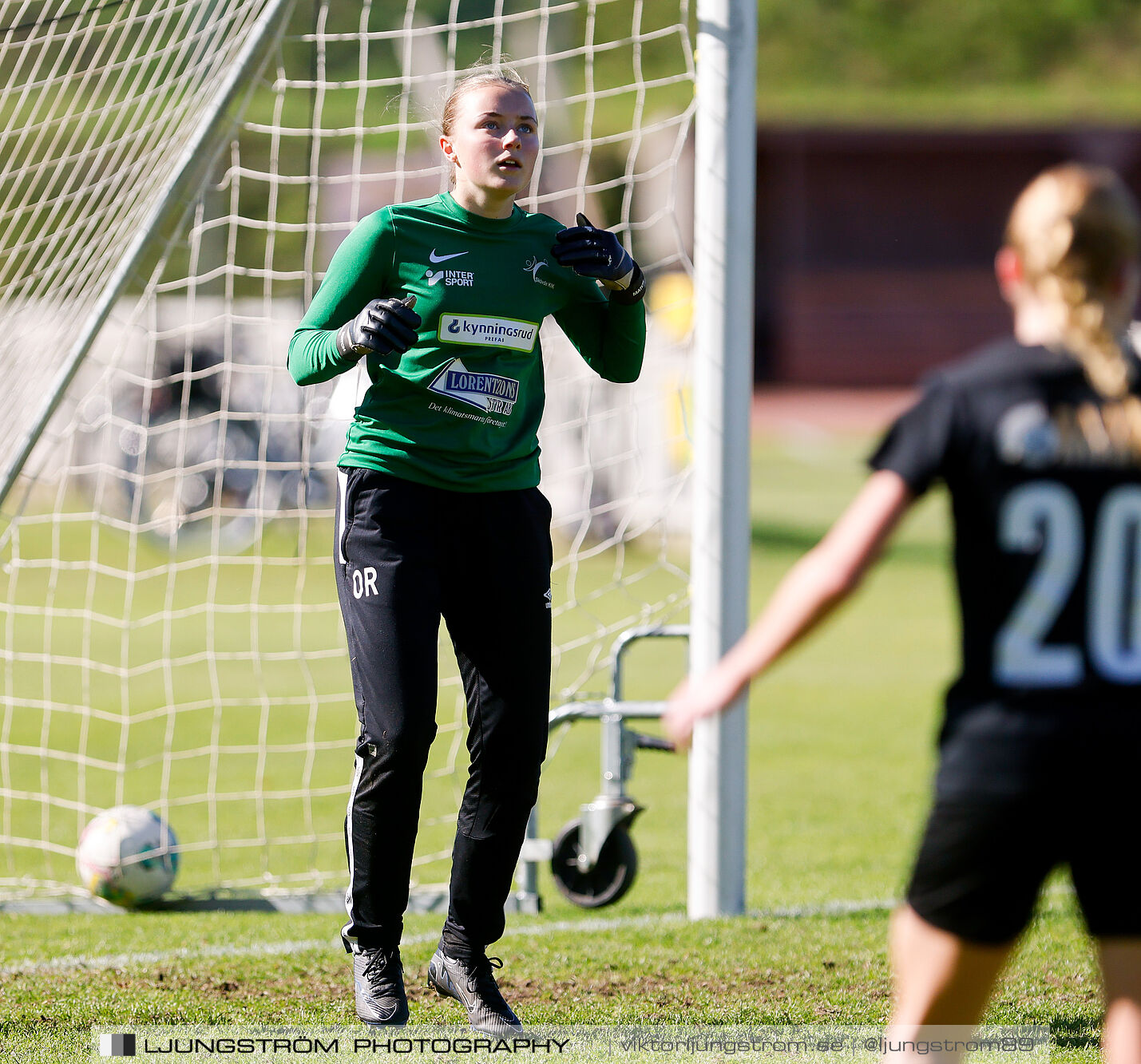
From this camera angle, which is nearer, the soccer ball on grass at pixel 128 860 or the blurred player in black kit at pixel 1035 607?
the blurred player in black kit at pixel 1035 607

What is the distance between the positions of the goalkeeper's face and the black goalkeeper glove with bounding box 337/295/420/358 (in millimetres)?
389

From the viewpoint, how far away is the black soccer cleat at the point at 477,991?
341 centimetres

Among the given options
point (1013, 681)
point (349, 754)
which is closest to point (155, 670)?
point (349, 754)

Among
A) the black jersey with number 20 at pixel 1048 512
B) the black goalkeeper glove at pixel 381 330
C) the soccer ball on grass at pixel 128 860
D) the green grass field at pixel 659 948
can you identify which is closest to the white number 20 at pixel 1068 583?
the black jersey with number 20 at pixel 1048 512

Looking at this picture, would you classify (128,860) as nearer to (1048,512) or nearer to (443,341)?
(443,341)

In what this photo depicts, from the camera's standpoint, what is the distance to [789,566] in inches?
538

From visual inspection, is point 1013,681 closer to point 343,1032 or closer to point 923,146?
point 343,1032

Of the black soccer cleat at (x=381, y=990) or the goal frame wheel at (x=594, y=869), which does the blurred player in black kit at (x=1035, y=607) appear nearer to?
the black soccer cleat at (x=381, y=990)

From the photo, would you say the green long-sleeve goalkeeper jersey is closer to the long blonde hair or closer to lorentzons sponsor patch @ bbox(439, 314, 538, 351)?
lorentzons sponsor patch @ bbox(439, 314, 538, 351)

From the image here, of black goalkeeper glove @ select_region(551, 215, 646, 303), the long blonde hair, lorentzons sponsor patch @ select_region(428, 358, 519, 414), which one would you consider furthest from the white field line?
the long blonde hair

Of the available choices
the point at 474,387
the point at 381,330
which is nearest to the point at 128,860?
the point at 474,387

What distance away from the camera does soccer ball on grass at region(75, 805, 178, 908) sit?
16.0 feet

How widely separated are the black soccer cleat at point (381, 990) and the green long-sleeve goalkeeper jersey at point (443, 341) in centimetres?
108

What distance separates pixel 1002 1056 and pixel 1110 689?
4.83ft
